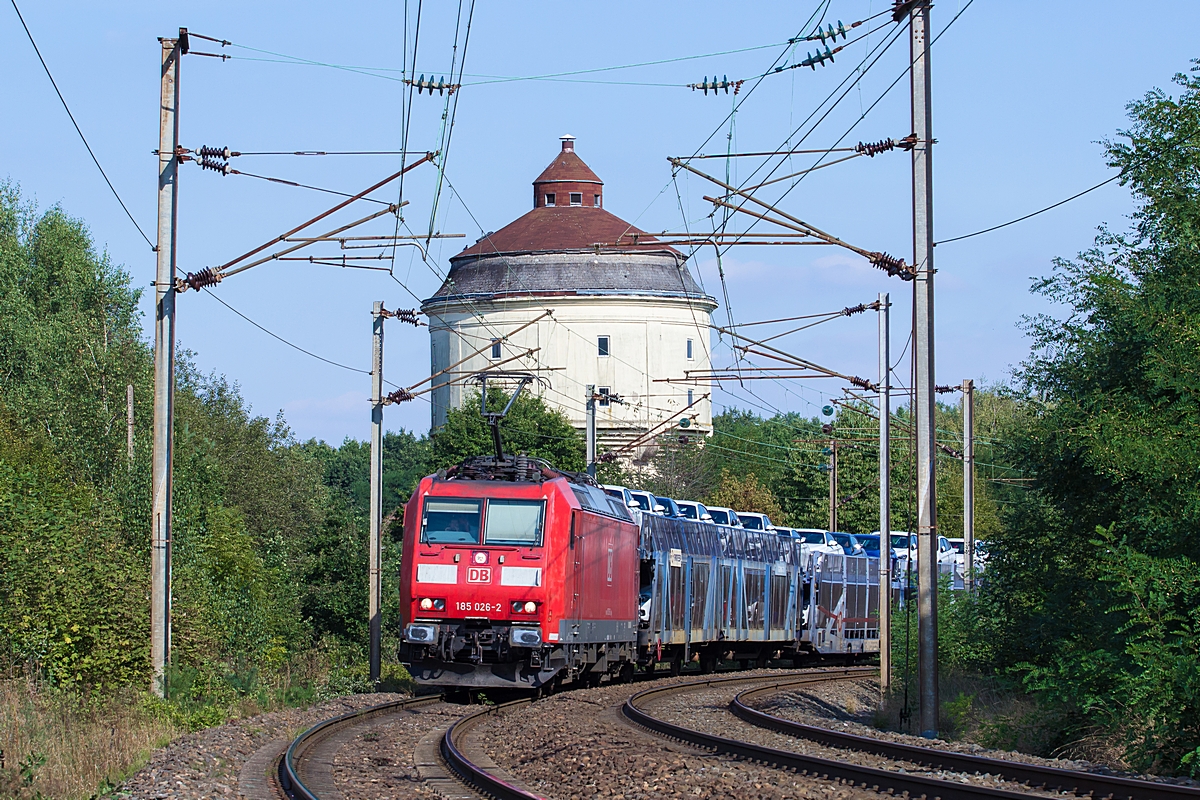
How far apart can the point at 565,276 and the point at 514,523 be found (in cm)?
5399

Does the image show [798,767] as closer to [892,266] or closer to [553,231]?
[892,266]

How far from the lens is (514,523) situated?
2261 cm

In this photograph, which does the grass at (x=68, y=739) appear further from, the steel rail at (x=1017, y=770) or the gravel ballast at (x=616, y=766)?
the steel rail at (x=1017, y=770)

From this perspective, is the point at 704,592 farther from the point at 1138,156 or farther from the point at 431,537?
the point at 1138,156

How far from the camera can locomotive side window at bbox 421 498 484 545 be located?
22.7 metres

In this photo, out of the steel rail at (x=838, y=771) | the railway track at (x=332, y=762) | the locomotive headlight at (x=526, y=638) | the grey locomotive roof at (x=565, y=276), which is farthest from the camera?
the grey locomotive roof at (x=565, y=276)

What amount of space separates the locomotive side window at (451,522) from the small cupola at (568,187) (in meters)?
59.5

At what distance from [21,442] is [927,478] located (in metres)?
23.0

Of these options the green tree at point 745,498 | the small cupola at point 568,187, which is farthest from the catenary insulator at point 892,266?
the small cupola at point 568,187

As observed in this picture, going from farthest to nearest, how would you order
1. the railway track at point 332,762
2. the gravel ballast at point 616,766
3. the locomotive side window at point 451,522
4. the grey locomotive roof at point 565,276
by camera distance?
the grey locomotive roof at point 565,276 < the locomotive side window at point 451,522 < the railway track at point 332,762 < the gravel ballast at point 616,766

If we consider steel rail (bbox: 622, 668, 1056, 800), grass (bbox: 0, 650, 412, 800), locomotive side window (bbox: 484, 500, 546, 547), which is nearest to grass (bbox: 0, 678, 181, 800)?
grass (bbox: 0, 650, 412, 800)

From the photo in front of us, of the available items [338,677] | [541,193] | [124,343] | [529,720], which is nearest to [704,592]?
[338,677]

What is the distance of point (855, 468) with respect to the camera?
70.4 m

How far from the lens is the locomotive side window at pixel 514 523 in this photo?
73.9 ft
